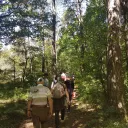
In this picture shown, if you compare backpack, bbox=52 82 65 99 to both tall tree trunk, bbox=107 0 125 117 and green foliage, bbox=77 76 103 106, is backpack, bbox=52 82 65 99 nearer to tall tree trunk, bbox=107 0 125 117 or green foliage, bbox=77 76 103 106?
tall tree trunk, bbox=107 0 125 117

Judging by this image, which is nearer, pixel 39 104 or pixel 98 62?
pixel 39 104

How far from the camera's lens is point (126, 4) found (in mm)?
16453

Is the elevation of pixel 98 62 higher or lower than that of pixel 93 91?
higher

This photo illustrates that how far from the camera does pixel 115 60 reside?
1041 centimetres

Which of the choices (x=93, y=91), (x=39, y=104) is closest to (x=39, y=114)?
(x=39, y=104)

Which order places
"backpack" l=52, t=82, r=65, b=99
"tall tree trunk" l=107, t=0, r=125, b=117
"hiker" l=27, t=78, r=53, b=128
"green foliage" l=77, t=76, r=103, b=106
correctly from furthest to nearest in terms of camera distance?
"green foliage" l=77, t=76, r=103, b=106, "tall tree trunk" l=107, t=0, r=125, b=117, "backpack" l=52, t=82, r=65, b=99, "hiker" l=27, t=78, r=53, b=128

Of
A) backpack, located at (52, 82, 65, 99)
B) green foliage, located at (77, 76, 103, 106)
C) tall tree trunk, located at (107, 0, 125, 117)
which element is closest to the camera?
backpack, located at (52, 82, 65, 99)

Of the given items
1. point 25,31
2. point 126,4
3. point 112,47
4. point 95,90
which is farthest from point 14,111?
point 25,31

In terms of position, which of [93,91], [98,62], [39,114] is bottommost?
[93,91]

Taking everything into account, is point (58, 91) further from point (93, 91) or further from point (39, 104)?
point (93, 91)

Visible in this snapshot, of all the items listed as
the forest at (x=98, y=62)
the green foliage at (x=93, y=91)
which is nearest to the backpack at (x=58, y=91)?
the forest at (x=98, y=62)

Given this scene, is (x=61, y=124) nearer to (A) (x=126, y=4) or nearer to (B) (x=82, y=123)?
(B) (x=82, y=123)

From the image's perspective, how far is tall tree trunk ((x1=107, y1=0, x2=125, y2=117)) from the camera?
1031 centimetres

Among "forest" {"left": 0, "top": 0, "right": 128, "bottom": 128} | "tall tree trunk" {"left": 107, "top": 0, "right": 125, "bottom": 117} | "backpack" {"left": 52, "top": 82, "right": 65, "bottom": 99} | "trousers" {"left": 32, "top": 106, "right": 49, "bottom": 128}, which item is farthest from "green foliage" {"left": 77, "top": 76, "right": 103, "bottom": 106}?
"trousers" {"left": 32, "top": 106, "right": 49, "bottom": 128}
